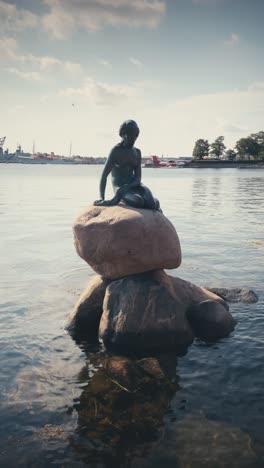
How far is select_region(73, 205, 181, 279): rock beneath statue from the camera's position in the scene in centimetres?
773

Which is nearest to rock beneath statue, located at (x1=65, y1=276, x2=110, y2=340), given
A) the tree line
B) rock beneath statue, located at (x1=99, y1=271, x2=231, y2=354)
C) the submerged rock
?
rock beneath statue, located at (x1=99, y1=271, x2=231, y2=354)


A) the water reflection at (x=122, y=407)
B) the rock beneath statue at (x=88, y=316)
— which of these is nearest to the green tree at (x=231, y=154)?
the rock beneath statue at (x=88, y=316)

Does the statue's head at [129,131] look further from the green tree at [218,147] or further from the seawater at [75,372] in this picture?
the green tree at [218,147]

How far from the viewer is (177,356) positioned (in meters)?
7.00

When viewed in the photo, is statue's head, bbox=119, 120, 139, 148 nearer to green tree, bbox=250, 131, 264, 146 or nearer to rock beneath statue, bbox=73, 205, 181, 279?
rock beneath statue, bbox=73, 205, 181, 279

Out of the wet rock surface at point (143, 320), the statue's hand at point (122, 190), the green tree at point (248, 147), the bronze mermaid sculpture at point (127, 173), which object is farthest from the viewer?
the green tree at point (248, 147)

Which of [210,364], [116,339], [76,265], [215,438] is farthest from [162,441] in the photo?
[76,265]

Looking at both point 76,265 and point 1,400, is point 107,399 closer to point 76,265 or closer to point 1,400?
point 1,400

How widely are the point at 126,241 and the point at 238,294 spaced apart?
3.71 meters

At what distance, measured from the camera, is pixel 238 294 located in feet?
32.3

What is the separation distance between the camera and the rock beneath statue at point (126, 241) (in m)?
7.73

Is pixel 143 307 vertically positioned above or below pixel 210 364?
above

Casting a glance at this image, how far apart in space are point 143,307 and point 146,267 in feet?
2.87

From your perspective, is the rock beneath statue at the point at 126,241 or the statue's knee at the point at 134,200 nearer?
the rock beneath statue at the point at 126,241
